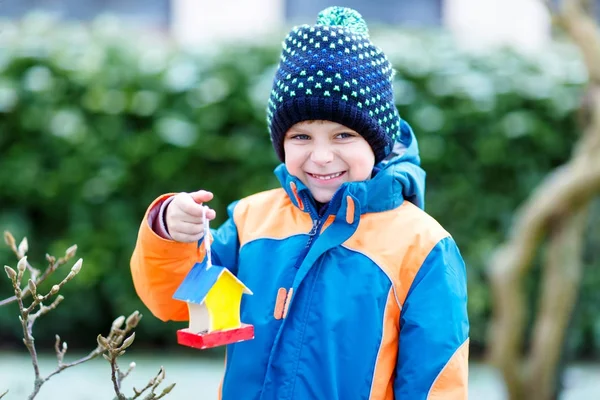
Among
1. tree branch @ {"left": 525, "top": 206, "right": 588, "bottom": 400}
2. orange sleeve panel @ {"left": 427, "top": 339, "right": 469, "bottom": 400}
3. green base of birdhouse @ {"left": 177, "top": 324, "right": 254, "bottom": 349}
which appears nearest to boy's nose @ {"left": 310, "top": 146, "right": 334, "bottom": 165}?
green base of birdhouse @ {"left": 177, "top": 324, "right": 254, "bottom": 349}

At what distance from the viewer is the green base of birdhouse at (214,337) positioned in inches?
76.9

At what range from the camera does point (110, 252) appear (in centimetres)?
545

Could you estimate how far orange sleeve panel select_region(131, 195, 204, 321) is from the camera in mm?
2217

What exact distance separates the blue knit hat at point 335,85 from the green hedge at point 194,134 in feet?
9.70

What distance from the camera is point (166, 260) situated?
7.36ft

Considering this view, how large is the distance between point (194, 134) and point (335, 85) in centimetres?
322

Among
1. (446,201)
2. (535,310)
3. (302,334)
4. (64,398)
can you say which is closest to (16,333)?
(64,398)

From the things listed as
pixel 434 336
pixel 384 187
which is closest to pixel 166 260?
pixel 384 187

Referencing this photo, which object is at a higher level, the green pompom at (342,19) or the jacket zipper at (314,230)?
the green pompom at (342,19)

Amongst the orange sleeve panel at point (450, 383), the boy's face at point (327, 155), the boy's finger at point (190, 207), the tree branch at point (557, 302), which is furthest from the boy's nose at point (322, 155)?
the tree branch at point (557, 302)

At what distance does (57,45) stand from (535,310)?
3.25 meters

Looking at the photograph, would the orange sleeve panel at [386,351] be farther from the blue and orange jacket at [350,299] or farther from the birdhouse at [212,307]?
the birdhouse at [212,307]

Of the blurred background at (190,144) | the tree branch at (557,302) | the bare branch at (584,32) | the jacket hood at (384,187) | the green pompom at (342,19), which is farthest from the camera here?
the blurred background at (190,144)

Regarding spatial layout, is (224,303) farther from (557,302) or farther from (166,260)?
(557,302)
